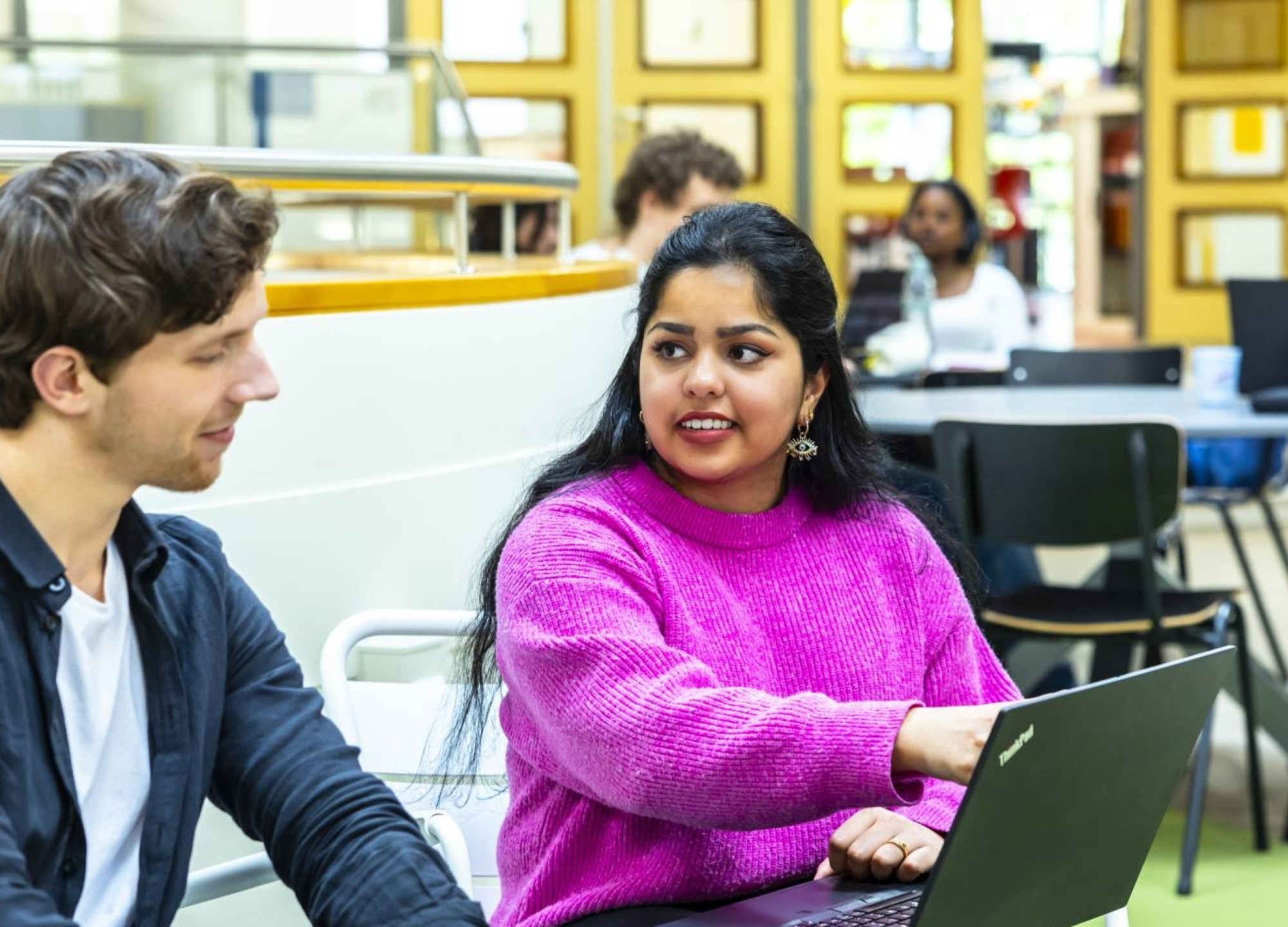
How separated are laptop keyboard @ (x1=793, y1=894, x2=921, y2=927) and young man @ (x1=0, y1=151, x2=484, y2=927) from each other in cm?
27

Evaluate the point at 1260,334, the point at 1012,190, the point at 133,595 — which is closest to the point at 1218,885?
the point at 1260,334

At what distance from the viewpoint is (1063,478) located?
12.6 ft

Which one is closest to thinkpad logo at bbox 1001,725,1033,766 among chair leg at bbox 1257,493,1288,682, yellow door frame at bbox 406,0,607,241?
chair leg at bbox 1257,493,1288,682

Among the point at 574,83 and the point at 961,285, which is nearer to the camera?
the point at 961,285

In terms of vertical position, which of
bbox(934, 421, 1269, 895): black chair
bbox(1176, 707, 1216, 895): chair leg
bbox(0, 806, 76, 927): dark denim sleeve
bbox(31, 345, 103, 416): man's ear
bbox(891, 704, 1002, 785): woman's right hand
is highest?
bbox(31, 345, 103, 416): man's ear

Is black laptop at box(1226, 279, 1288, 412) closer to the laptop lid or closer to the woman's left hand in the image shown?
the woman's left hand

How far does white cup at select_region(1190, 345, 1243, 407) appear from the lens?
4.41 m

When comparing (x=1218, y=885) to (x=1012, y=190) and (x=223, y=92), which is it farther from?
(x=1012, y=190)

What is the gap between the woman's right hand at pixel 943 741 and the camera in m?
1.36

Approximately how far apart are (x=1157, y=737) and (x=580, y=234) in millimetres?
7887

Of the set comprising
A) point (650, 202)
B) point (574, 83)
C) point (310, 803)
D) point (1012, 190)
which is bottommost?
point (310, 803)

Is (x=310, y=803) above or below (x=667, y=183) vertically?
below

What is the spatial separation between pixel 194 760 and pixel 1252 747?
298 centimetres

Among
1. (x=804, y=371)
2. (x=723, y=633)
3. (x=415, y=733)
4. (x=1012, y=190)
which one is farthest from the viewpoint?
(x=1012, y=190)
